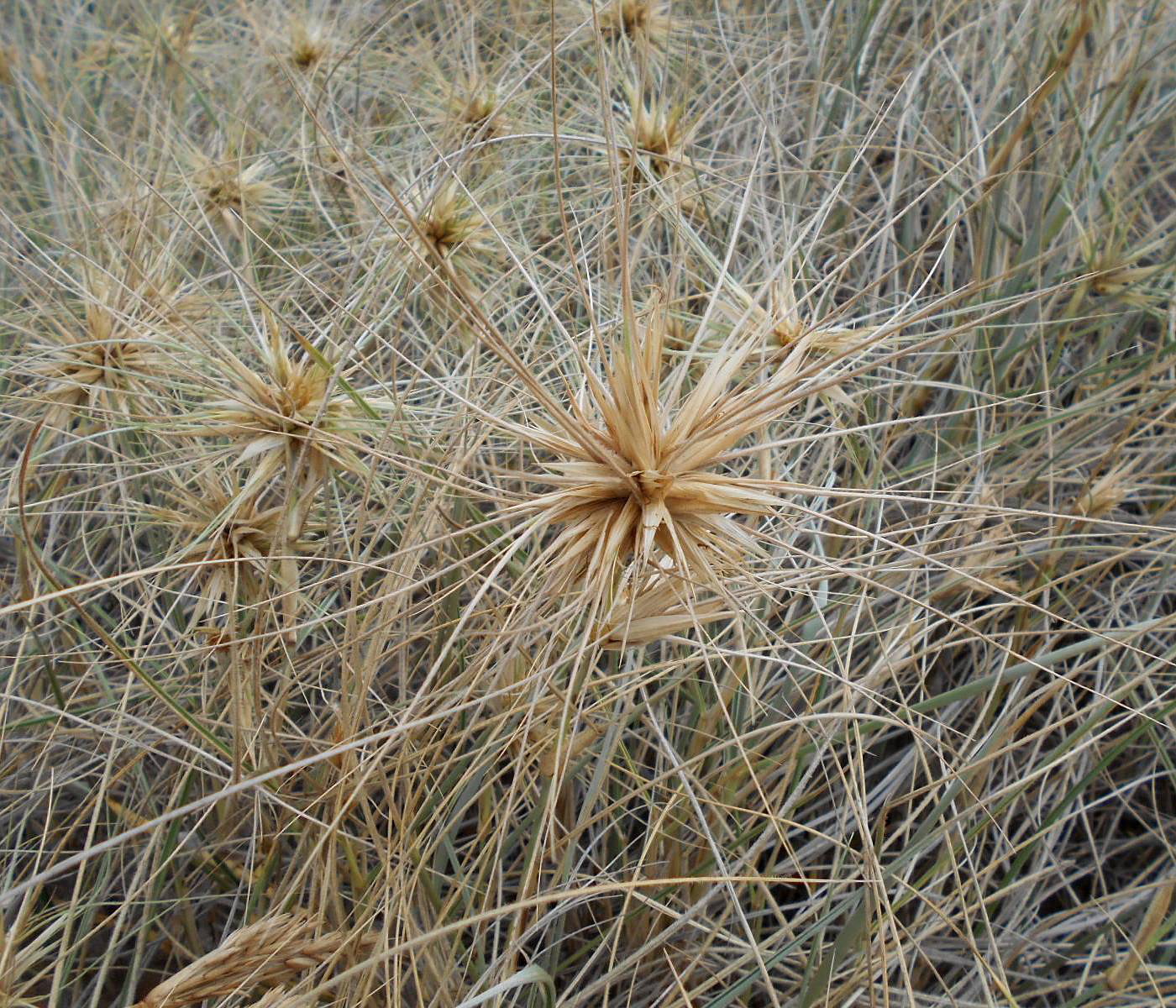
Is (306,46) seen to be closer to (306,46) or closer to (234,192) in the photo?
(306,46)

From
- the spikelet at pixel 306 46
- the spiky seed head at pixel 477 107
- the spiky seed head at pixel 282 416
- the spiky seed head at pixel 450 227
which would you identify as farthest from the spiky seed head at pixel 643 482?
the spikelet at pixel 306 46

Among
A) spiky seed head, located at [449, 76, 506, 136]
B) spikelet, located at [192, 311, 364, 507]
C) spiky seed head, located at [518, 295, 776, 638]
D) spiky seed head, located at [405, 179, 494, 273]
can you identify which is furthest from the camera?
spiky seed head, located at [449, 76, 506, 136]

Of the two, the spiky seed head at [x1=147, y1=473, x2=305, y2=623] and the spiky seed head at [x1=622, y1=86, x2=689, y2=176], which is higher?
the spiky seed head at [x1=622, y1=86, x2=689, y2=176]

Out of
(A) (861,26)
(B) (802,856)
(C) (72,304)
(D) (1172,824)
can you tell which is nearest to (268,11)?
(C) (72,304)

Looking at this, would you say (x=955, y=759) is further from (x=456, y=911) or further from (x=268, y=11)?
(x=268, y=11)

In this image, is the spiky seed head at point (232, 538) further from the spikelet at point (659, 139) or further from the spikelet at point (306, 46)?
the spikelet at point (306, 46)

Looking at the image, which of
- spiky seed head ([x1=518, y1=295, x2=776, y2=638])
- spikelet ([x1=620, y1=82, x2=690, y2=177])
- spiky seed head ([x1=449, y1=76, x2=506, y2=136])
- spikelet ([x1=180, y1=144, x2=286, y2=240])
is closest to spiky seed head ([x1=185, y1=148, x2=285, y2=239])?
spikelet ([x1=180, y1=144, x2=286, y2=240])

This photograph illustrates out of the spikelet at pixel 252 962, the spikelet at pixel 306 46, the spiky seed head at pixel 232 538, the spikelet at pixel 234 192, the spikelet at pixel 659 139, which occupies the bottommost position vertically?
the spikelet at pixel 252 962

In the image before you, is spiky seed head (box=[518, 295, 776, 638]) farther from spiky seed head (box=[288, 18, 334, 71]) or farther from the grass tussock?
spiky seed head (box=[288, 18, 334, 71])
